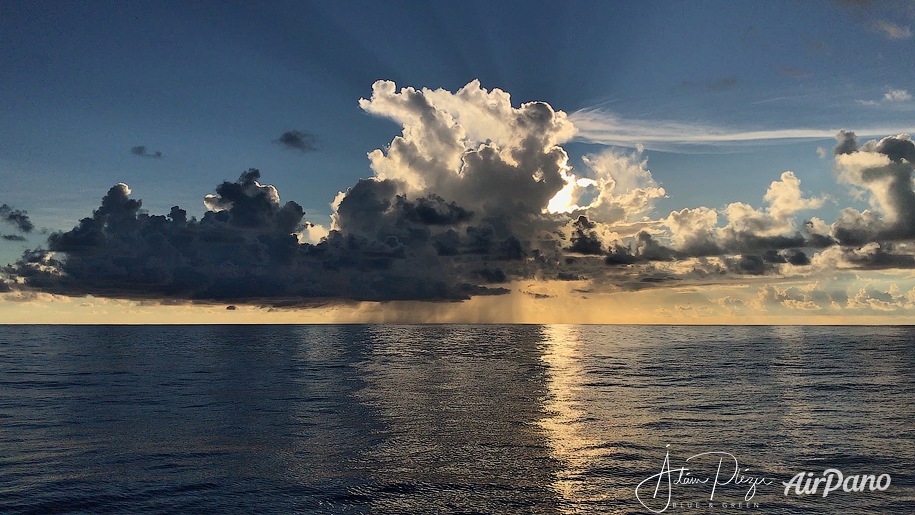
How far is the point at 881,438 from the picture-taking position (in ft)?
135

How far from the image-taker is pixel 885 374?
90.3 meters

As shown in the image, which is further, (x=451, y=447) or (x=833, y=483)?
(x=451, y=447)

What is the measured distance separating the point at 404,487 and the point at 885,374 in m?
87.9

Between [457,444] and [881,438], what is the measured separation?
1089 inches

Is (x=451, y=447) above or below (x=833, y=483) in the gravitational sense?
above

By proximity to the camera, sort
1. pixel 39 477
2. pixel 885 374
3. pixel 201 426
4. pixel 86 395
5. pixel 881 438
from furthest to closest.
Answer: pixel 885 374 < pixel 86 395 < pixel 201 426 < pixel 881 438 < pixel 39 477

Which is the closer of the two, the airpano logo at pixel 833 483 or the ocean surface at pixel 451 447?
the ocean surface at pixel 451 447

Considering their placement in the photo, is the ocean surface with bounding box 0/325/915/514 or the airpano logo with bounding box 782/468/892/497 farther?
the airpano logo with bounding box 782/468/892/497

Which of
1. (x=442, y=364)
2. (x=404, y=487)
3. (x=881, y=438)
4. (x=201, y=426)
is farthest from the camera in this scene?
(x=442, y=364)

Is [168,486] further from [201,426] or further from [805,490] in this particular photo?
[805,490]

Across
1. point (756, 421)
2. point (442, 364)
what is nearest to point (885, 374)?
point (756, 421)

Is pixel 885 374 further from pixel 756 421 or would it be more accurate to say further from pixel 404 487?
pixel 404 487

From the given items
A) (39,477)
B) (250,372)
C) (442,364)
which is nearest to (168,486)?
(39,477)

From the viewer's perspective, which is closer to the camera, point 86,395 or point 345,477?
point 345,477
